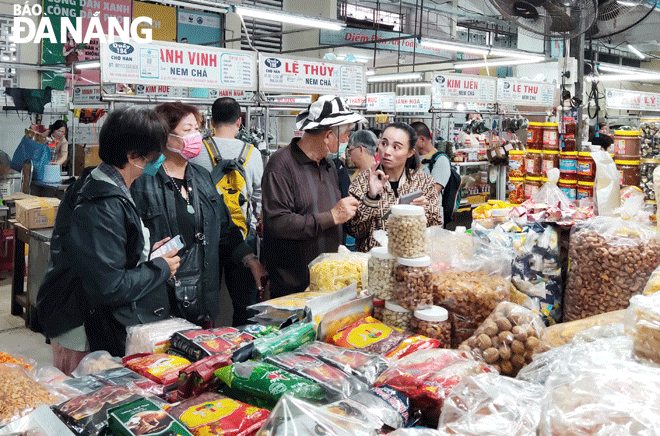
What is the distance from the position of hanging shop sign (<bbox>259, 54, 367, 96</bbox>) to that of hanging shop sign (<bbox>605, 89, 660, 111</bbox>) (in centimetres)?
783

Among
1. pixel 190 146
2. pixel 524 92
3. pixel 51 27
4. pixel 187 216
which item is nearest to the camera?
pixel 187 216

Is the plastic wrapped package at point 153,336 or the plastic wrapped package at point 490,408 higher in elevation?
the plastic wrapped package at point 490,408

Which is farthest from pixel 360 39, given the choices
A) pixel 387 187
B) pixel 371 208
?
pixel 371 208

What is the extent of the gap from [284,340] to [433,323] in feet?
1.65

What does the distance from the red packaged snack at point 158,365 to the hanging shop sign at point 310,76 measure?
4.08 m

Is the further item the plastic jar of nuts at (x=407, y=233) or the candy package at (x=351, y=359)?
Answer: the plastic jar of nuts at (x=407, y=233)

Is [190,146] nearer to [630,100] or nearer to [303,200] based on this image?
[303,200]

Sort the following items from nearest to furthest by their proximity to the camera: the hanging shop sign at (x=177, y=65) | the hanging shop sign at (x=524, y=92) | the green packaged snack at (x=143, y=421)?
the green packaged snack at (x=143, y=421)
the hanging shop sign at (x=177, y=65)
the hanging shop sign at (x=524, y=92)

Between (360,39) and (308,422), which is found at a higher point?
(360,39)

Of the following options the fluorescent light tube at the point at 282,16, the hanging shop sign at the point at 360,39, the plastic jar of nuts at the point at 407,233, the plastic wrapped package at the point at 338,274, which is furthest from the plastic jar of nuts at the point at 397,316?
the hanging shop sign at the point at 360,39

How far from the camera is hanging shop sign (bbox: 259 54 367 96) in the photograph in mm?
5492

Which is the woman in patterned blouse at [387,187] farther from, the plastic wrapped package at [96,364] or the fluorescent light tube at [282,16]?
the fluorescent light tube at [282,16]

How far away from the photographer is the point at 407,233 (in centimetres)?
191

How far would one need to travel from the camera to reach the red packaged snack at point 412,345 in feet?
5.64
